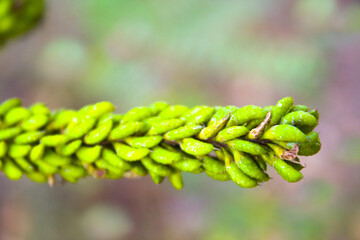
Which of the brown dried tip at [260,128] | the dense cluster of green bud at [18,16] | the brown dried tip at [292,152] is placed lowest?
the brown dried tip at [292,152]

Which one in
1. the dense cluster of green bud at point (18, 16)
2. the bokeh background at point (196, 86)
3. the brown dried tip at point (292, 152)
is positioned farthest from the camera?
the bokeh background at point (196, 86)

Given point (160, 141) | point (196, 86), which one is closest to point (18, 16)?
point (160, 141)

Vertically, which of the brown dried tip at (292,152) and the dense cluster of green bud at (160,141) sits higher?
the dense cluster of green bud at (160,141)

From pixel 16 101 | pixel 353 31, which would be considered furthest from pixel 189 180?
pixel 16 101

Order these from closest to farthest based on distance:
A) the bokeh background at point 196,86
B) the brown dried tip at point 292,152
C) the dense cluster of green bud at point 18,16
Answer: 1. the brown dried tip at point 292,152
2. the dense cluster of green bud at point 18,16
3. the bokeh background at point 196,86

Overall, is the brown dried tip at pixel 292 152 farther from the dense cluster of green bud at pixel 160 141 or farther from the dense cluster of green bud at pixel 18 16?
the dense cluster of green bud at pixel 18 16

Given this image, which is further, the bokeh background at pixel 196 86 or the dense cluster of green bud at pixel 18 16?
the bokeh background at pixel 196 86

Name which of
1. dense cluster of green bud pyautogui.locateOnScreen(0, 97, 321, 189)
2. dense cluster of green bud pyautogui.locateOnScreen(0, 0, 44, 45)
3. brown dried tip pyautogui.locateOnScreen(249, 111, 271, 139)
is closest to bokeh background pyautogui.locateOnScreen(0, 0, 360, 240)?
dense cluster of green bud pyautogui.locateOnScreen(0, 0, 44, 45)

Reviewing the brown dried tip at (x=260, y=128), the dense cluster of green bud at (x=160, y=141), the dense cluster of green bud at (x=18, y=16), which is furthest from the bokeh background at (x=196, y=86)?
the brown dried tip at (x=260, y=128)
